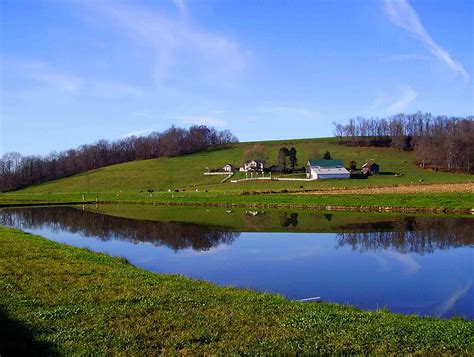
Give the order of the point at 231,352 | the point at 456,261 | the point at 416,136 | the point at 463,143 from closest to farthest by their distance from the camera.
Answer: the point at 231,352 < the point at 456,261 < the point at 463,143 < the point at 416,136

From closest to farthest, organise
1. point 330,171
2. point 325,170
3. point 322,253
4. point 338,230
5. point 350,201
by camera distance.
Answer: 1. point 322,253
2. point 338,230
3. point 350,201
4. point 330,171
5. point 325,170

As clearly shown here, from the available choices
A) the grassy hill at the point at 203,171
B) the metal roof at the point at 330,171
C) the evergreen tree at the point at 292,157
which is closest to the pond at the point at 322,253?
the grassy hill at the point at 203,171

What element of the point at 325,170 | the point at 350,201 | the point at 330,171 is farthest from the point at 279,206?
the point at 325,170

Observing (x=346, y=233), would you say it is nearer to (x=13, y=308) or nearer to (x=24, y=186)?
(x=13, y=308)

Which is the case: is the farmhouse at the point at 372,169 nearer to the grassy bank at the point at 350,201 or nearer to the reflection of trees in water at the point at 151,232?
the grassy bank at the point at 350,201

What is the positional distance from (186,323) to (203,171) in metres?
125

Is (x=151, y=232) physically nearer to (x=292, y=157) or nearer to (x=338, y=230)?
(x=338, y=230)

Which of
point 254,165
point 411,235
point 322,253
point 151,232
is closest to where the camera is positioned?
point 322,253

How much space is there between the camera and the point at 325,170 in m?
112

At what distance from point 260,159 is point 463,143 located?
5341 cm

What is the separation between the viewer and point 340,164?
119 metres

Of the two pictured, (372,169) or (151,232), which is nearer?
(151,232)

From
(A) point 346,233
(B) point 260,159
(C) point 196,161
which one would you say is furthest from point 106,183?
(A) point 346,233

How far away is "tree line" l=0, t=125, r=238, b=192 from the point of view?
535 feet
